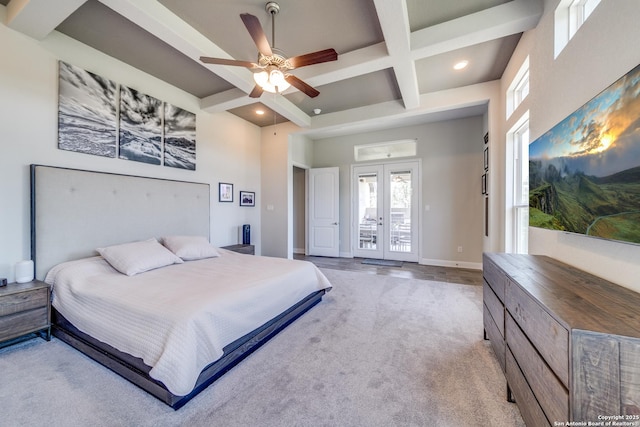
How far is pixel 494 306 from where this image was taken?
178 centimetres

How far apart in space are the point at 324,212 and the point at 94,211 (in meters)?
4.18

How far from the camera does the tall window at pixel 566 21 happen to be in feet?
5.90

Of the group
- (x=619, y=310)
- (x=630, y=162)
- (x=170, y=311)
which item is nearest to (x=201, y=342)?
(x=170, y=311)

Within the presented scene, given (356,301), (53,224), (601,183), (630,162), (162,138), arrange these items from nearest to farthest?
(630,162) → (601,183) → (53,224) → (356,301) → (162,138)

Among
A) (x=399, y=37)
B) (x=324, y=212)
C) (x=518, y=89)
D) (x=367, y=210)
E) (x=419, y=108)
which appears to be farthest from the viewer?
(x=324, y=212)

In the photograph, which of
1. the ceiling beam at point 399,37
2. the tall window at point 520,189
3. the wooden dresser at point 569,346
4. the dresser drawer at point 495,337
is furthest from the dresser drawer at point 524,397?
the ceiling beam at point 399,37

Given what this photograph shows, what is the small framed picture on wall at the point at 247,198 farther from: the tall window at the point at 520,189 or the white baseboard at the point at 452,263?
the tall window at the point at 520,189

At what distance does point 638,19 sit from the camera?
1116 mm

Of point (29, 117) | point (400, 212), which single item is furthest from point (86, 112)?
point (400, 212)

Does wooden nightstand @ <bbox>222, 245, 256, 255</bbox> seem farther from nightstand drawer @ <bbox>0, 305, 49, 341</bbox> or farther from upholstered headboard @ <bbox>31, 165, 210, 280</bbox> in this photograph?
nightstand drawer @ <bbox>0, 305, 49, 341</bbox>

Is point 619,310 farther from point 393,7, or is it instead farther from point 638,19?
point 393,7

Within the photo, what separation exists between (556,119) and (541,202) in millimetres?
631

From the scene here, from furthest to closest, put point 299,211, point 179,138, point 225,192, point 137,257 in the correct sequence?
point 299,211
point 225,192
point 179,138
point 137,257

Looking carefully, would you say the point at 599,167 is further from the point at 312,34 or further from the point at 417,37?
the point at 312,34
